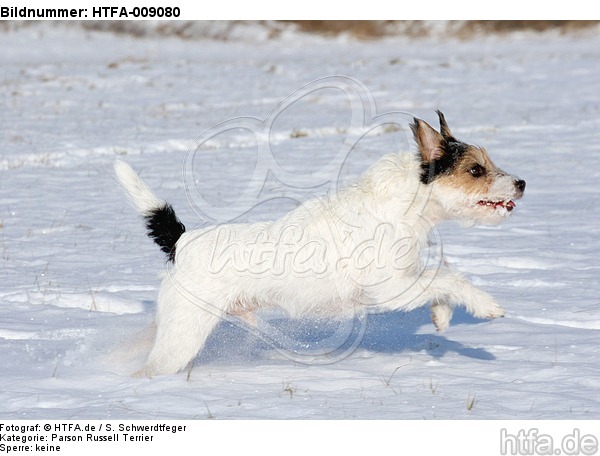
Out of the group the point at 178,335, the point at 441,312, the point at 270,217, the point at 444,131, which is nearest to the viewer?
the point at 178,335

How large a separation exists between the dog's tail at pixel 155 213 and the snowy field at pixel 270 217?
0.78m

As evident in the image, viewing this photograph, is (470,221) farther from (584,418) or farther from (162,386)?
Result: (162,386)

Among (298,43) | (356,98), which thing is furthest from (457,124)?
(298,43)

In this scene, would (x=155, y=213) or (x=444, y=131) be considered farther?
(x=444, y=131)

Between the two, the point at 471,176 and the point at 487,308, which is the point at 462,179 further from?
the point at 487,308

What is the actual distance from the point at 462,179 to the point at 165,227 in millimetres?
1944

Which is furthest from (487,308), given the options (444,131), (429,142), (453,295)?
(444,131)

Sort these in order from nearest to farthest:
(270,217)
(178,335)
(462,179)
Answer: (178,335) → (462,179) → (270,217)

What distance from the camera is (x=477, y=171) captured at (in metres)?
5.48

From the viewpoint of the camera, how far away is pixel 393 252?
17.4 feet

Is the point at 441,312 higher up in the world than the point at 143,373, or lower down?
higher up

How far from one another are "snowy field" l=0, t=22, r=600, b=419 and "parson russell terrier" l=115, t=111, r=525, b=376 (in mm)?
366

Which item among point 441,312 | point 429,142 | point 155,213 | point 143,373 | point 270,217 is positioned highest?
point 429,142

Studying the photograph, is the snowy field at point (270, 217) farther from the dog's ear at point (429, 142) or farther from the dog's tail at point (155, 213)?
the dog's ear at point (429, 142)
